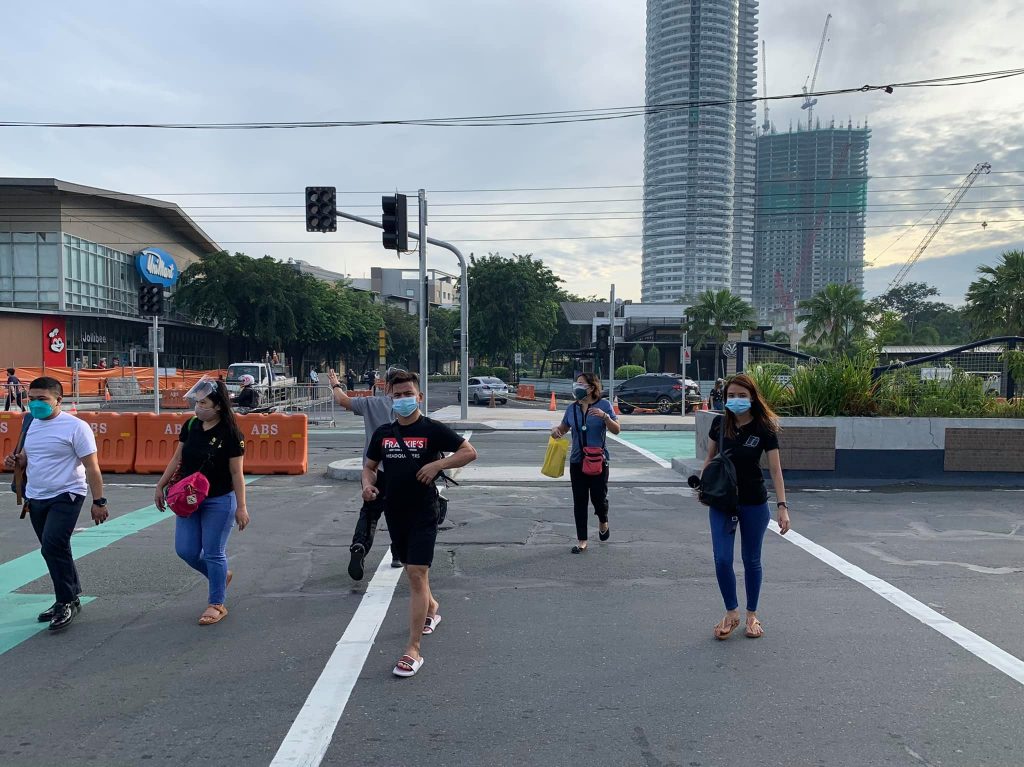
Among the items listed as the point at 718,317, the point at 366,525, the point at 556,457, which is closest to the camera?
the point at 366,525

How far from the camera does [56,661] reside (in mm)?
4660

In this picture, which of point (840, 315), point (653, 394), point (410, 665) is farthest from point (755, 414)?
point (840, 315)

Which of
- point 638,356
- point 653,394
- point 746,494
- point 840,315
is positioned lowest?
point 653,394

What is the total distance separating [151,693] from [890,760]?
3.84 meters

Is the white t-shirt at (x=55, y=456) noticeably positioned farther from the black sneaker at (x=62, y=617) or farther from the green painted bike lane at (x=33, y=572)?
the green painted bike lane at (x=33, y=572)

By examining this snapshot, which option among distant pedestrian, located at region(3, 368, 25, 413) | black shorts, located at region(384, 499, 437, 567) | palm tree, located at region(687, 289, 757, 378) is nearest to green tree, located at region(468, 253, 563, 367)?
palm tree, located at region(687, 289, 757, 378)

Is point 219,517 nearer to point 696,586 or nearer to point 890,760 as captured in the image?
point 696,586

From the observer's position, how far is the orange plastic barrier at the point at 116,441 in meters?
12.8

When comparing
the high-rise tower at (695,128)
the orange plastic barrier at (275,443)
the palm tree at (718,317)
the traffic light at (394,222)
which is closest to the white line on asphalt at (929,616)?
the orange plastic barrier at (275,443)

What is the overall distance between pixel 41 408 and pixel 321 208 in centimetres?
1196

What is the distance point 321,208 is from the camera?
53.9 ft

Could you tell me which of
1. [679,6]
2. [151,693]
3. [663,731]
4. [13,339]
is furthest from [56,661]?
[679,6]

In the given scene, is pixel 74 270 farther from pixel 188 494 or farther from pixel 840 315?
pixel 840 315

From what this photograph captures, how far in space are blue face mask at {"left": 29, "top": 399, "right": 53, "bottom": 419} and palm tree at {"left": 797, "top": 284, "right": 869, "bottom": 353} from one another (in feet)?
140
